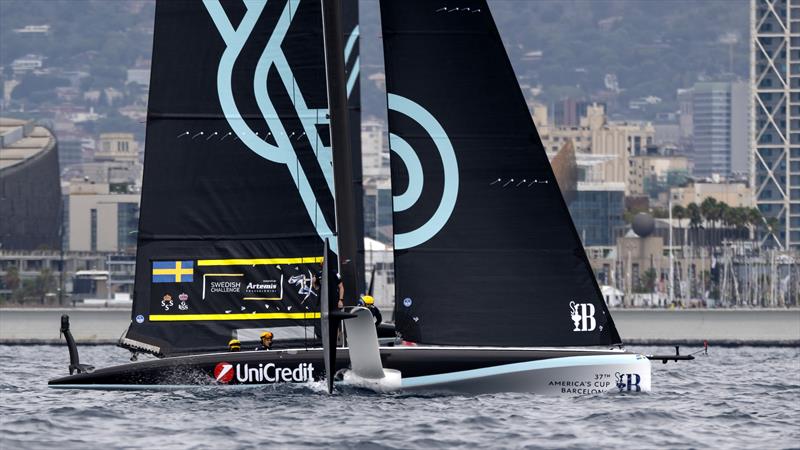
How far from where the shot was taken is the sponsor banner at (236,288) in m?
28.1

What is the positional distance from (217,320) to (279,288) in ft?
3.78

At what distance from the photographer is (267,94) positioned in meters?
28.3

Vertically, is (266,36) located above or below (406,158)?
above

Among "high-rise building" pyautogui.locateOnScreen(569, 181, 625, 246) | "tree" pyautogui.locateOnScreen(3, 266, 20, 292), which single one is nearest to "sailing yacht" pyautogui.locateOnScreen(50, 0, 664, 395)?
"tree" pyautogui.locateOnScreen(3, 266, 20, 292)

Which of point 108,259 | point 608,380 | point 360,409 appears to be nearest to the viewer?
point 360,409

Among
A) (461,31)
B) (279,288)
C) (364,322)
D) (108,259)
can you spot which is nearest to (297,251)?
(279,288)

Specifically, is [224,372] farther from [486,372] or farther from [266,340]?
[486,372]

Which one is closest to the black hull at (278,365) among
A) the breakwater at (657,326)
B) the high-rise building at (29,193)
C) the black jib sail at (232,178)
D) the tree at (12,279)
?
the black jib sail at (232,178)

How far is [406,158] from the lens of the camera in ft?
90.9

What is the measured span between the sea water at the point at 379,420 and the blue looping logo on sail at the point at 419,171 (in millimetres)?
2713

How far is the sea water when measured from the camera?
22297 mm

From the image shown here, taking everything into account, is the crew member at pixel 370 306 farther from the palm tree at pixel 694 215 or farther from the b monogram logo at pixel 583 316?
the palm tree at pixel 694 215

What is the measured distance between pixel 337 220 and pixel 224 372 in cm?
299

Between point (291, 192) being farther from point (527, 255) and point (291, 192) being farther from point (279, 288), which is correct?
point (527, 255)
